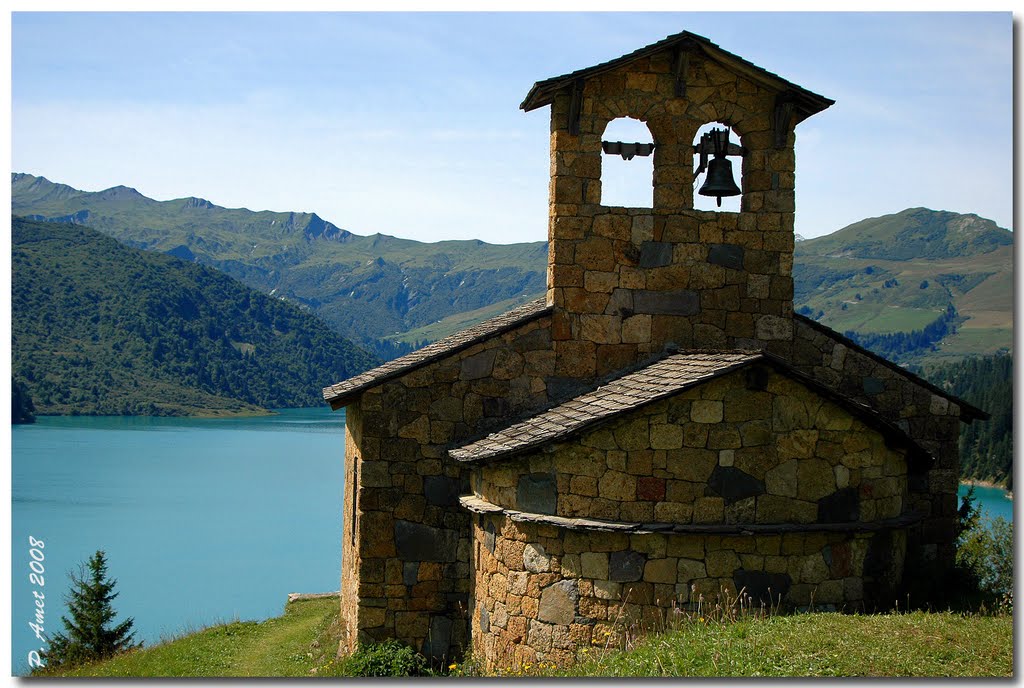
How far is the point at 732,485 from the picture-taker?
301 inches

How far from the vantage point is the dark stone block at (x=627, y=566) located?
24.9 ft

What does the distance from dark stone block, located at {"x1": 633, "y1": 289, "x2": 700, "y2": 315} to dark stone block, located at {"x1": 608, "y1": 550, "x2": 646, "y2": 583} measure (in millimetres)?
2654

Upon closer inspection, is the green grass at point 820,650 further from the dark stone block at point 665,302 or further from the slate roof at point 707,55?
the slate roof at point 707,55

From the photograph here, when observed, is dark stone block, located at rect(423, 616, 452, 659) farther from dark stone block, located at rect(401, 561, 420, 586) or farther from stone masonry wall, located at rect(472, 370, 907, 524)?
stone masonry wall, located at rect(472, 370, 907, 524)

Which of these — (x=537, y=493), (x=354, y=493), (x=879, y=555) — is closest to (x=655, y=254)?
(x=537, y=493)

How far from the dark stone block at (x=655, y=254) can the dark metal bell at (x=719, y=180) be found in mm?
611

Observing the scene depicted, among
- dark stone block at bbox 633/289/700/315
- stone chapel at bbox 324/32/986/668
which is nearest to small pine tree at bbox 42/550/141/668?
stone chapel at bbox 324/32/986/668

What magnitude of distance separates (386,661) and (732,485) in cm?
363

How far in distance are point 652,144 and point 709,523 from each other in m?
3.66

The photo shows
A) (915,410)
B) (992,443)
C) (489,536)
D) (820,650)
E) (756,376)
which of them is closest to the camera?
(820,650)

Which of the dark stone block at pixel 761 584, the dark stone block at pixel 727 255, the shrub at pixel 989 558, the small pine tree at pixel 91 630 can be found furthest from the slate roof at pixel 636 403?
the small pine tree at pixel 91 630

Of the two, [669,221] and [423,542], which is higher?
[669,221]

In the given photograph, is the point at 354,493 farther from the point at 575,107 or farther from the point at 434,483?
the point at 575,107

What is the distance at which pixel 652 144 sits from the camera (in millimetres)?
9438
